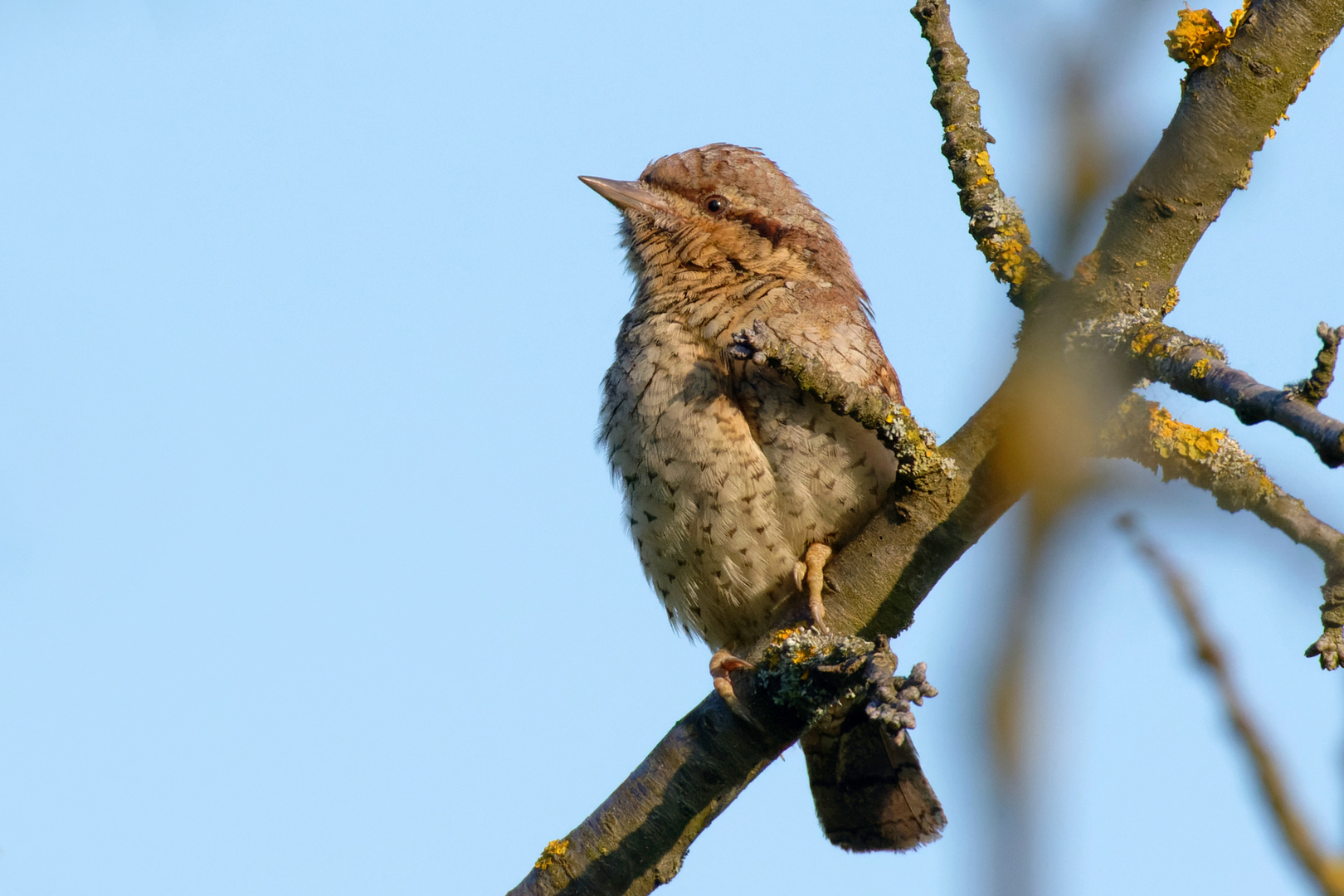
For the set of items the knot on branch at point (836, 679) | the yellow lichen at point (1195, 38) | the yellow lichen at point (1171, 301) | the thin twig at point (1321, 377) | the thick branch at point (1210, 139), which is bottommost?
the knot on branch at point (836, 679)

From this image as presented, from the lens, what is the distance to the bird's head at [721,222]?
4645mm

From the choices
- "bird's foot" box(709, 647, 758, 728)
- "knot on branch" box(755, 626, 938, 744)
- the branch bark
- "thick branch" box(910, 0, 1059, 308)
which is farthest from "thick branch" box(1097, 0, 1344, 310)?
"bird's foot" box(709, 647, 758, 728)

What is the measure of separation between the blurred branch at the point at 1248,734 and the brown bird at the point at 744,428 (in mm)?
1749

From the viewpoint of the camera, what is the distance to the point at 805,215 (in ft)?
16.4

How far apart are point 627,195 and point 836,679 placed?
9.52 ft

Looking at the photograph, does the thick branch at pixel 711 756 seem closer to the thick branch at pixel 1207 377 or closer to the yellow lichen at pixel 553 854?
the yellow lichen at pixel 553 854

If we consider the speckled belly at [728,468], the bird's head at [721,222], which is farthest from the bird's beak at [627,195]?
the speckled belly at [728,468]

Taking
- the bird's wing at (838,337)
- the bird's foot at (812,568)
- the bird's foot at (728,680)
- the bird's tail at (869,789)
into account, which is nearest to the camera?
the bird's foot at (728,680)

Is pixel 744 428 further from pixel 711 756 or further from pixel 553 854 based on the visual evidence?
pixel 553 854

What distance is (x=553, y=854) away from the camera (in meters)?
3.38

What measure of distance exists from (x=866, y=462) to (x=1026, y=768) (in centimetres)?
286

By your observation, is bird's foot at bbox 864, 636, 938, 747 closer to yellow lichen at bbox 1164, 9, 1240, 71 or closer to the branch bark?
the branch bark

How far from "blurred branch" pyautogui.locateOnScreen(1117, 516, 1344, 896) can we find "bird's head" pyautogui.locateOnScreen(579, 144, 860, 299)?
3016mm

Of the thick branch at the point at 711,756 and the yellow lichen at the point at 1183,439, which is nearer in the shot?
the yellow lichen at the point at 1183,439
